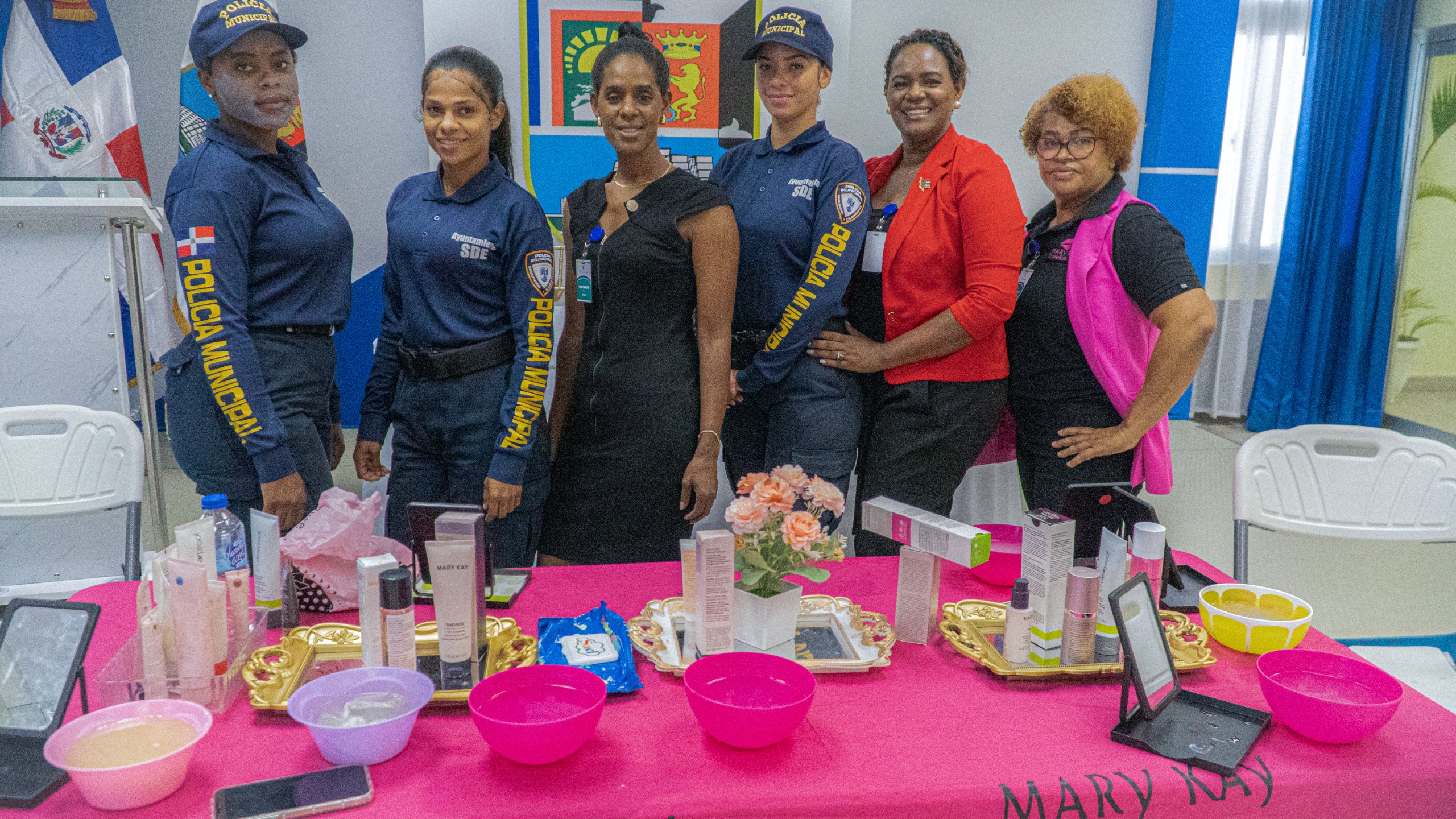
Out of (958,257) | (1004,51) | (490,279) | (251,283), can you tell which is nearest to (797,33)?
(958,257)

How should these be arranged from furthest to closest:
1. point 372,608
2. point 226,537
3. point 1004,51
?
point 1004,51
point 226,537
point 372,608

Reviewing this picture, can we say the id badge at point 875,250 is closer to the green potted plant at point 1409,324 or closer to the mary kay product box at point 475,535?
the mary kay product box at point 475,535

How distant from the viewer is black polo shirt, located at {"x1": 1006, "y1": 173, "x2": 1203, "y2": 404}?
6.63 feet

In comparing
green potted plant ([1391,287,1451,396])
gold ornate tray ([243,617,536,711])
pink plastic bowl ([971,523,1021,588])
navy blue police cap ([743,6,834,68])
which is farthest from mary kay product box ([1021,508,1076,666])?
green potted plant ([1391,287,1451,396])

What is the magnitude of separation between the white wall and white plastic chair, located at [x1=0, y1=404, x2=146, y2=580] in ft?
9.85

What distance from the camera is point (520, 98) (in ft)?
11.4

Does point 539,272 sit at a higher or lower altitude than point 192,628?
higher

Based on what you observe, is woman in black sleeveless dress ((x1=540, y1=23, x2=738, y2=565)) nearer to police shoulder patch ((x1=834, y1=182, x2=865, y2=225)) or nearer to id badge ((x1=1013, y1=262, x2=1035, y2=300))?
police shoulder patch ((x1=834, y1=182, x2=865, y2=225))

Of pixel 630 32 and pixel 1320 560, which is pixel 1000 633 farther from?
pixel 1320 560

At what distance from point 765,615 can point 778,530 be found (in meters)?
0.13

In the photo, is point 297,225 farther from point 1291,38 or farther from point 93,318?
point 1291,38

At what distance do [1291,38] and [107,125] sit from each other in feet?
19.6

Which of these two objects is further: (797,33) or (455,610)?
(797,33)

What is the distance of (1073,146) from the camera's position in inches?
84.1
